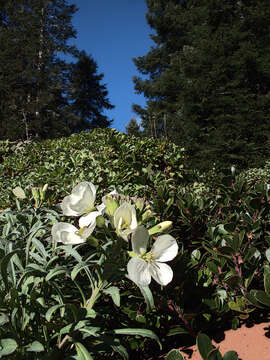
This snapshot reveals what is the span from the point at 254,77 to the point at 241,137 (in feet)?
12.9

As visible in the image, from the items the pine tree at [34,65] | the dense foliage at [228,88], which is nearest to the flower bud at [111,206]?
the dense foliage at [228,88]

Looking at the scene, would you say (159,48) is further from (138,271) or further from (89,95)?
(138,271)

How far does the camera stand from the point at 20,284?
860mm

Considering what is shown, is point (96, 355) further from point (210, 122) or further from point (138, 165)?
point (210, 122)

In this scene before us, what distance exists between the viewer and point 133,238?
2.24 feet

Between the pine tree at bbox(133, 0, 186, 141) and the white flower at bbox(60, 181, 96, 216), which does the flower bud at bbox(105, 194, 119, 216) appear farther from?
the pine tree at bbox(133, 0, 186, 141)

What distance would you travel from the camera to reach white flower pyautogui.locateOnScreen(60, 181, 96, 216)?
2.67ft

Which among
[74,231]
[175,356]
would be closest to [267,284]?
[175,356]

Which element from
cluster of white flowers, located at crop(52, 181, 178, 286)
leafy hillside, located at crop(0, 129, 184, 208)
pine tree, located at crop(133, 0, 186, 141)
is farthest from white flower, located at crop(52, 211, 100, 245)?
pine tree, located at crop(133, 0, 186, 141)

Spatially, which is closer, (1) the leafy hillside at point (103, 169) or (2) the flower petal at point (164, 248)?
(2) the flower petal at point (164, 248)

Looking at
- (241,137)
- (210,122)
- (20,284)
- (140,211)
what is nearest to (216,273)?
(140,211)

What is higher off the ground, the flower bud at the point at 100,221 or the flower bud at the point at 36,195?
the flower bud at the point at 36,195

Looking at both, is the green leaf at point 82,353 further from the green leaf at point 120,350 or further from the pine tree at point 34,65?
the pine tree at point 34,65

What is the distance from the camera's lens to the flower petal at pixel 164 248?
2.34ft
